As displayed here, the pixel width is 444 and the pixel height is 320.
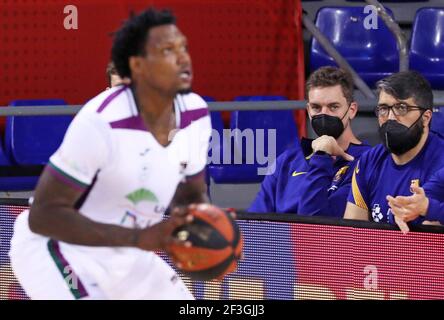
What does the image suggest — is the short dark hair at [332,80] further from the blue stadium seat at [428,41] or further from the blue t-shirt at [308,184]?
the blue stadium seat at [428,41]

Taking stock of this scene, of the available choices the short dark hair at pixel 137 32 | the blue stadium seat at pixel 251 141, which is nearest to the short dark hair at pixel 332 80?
the blue stadium seat at pixel 251 141

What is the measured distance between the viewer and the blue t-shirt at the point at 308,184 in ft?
17.8

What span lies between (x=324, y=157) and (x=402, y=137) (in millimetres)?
603

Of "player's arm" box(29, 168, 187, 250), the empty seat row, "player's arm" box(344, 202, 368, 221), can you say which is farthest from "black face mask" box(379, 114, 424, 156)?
the empty seat row

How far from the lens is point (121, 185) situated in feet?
12.3

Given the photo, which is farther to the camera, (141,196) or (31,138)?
(31,138)

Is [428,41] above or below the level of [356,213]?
above

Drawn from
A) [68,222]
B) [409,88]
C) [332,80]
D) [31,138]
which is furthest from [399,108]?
[31,138]

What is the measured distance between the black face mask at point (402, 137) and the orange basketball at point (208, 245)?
1543 mm

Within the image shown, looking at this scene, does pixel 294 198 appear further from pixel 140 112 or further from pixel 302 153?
pixel 140 112

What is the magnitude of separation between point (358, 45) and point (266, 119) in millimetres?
1134

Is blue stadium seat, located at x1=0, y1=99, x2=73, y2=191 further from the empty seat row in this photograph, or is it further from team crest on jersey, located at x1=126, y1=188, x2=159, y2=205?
team crest on jersey, located at x1=126, y1=188, x2=159, y2=205

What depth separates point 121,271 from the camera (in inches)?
153

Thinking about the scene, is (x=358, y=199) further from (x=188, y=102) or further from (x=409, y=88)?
(x=188, y=102)
